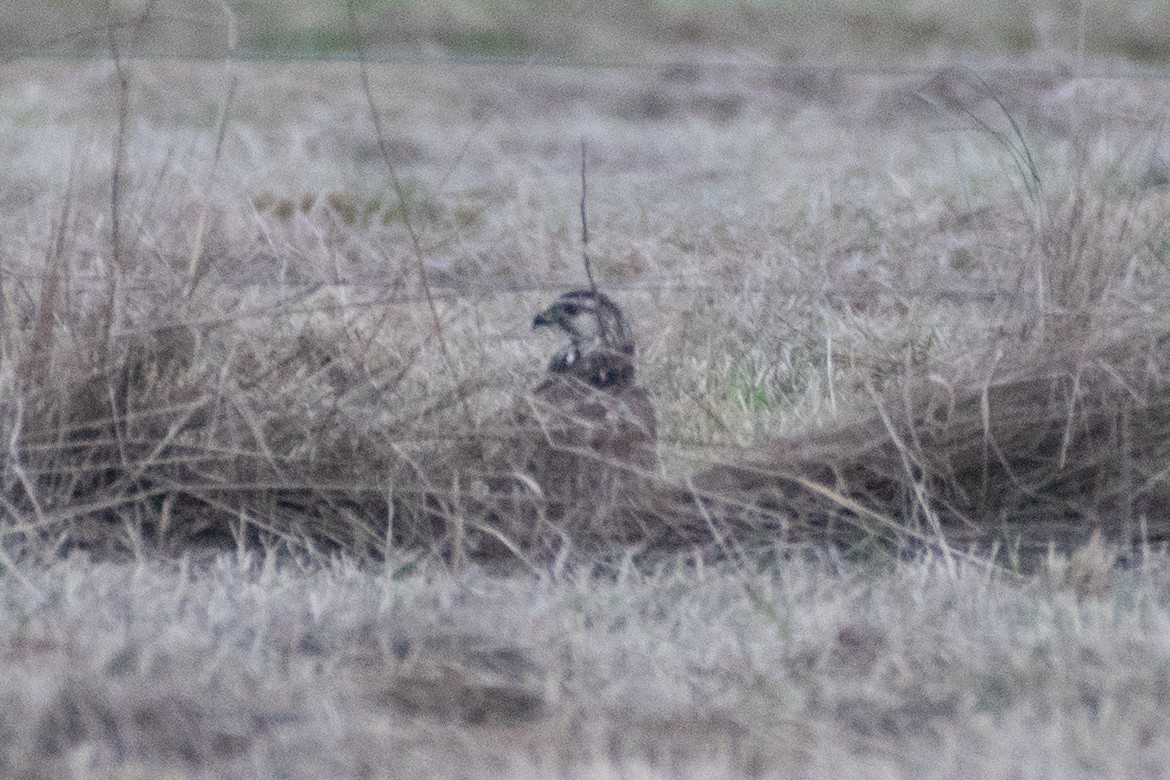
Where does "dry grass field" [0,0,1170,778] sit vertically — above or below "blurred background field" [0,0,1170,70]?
above

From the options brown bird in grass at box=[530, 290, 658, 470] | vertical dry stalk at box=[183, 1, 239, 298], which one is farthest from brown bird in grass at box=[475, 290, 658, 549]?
vertical dry stalk at box=[183, 1, 239, 298]

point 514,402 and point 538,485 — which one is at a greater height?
point 514,402

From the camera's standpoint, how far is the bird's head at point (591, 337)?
11.5 ft

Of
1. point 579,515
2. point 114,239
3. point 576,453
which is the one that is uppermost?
point 114,239

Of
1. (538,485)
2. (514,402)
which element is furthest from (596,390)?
(538,485)

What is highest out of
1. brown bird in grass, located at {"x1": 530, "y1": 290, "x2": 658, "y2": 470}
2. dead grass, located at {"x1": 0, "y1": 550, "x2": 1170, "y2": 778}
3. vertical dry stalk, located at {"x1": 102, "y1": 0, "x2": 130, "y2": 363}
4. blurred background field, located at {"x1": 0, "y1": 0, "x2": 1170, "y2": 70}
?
vertical dry stalk, located at {"x1": 102, "y1": 0, "x2": 130, "y2": 363}

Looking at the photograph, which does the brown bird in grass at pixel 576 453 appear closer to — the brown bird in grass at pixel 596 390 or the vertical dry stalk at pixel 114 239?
the brown bird in grass at pixel 596 390

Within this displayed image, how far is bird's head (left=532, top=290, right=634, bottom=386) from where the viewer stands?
3.50m

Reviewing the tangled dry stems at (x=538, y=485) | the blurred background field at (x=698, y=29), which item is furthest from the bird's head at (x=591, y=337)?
the blurred background field at (x=698, y=29)

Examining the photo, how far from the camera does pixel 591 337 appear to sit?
3615 mm

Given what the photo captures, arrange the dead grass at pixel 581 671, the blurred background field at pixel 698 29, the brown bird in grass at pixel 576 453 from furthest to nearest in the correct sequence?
the blurred background field at pixel 698 29 < the brown bird in grass at pixel 576 453 < the dead grass at pixel 581 671

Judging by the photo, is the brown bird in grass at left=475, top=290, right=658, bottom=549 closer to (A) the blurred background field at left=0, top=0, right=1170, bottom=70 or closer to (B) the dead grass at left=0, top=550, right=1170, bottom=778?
(B) the dead grass at left=0, top=550, right=1170, bottom=778

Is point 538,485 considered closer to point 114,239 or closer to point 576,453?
point 576,453

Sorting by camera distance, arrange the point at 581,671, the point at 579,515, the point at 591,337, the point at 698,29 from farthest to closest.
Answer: the point at 698,29
the point at 591,337
the point at 579,515
the point at 581,671
